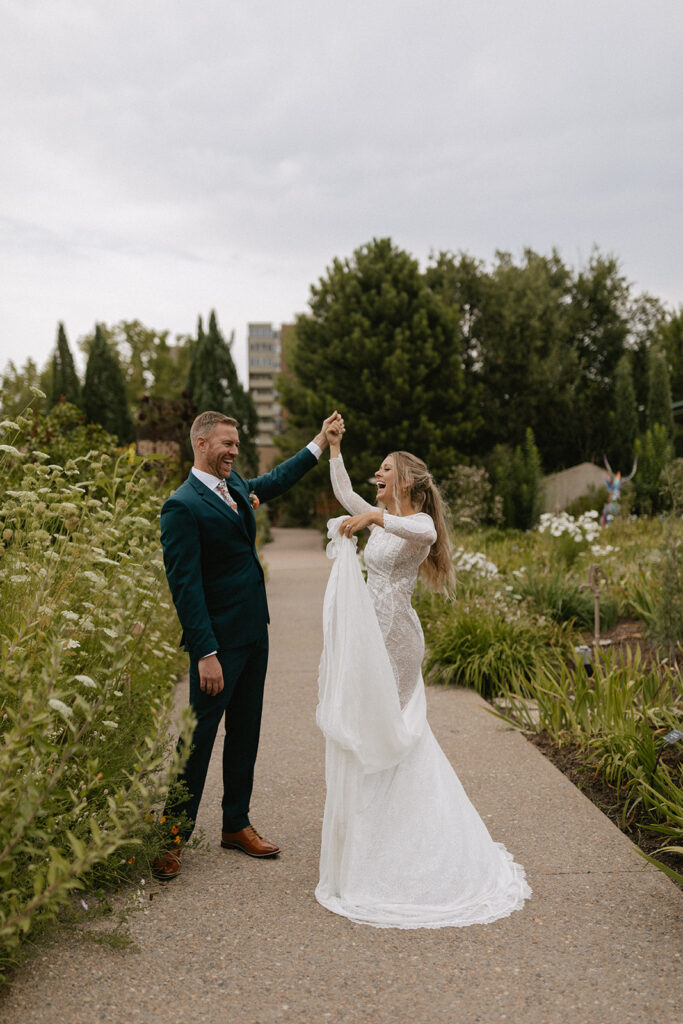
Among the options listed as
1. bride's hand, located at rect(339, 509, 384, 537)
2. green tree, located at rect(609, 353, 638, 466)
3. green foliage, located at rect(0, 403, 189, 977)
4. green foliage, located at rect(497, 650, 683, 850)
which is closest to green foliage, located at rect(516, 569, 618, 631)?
green foliage, located at rect(497, 650, 683, 850)

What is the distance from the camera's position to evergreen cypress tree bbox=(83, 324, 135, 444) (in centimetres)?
4156

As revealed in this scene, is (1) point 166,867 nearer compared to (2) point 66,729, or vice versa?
(2) point 66,729

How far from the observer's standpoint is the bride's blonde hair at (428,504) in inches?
159

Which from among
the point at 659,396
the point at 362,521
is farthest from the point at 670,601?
the point at 659,396

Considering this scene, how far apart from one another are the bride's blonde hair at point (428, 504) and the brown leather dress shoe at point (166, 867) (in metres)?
1.80

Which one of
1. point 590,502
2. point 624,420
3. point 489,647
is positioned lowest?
point 489,647

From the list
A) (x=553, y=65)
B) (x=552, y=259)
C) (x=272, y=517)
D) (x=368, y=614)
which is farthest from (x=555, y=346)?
(x=368, y=614)

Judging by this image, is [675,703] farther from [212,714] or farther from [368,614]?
[212,714]

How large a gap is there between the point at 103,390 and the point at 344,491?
40.0 meters

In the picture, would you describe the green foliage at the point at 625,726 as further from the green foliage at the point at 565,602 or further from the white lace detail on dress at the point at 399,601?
the green foliage at the point at 565,602

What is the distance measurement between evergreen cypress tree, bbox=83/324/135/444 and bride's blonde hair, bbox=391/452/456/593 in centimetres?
3890

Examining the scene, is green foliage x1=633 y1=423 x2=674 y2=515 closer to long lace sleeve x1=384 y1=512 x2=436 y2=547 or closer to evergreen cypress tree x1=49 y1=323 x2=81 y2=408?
long lace sleeve x1=384 y1=512 x2=436 y2=547

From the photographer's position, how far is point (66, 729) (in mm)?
3549

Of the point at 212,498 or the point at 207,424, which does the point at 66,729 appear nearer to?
the point at 212,498
